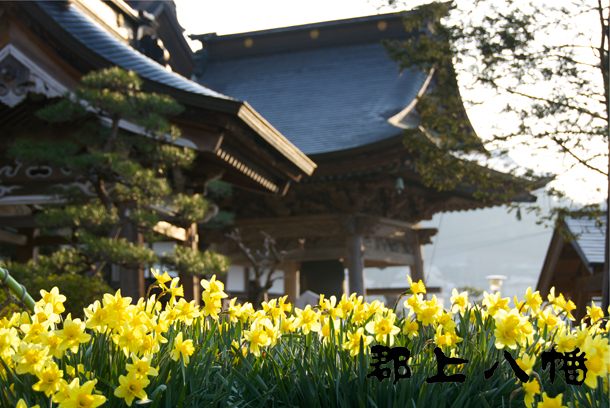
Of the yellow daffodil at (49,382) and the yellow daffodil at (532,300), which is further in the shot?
the yellow daffodil at (532,300)

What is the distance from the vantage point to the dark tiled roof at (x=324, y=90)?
33.9ft

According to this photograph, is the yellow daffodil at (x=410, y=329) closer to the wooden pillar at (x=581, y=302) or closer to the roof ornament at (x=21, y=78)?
the roof ornament at (x=21, y=78)

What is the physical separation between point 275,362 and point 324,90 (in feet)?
37.2

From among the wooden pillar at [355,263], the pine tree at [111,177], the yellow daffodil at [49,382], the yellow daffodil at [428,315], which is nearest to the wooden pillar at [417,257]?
the wooden pillar at [355,263]

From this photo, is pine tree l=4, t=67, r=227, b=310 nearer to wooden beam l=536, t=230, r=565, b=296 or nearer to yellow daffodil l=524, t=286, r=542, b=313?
yellow daffodil l=524, t=286, r=542, b=313

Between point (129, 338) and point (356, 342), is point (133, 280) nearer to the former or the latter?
point (129, 338)

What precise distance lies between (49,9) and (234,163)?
259cm

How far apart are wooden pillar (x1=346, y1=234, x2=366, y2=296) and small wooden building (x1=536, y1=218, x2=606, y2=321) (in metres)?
3.06

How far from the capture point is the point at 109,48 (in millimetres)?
6047

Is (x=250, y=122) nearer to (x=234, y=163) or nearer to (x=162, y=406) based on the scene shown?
(x=234, y=163)

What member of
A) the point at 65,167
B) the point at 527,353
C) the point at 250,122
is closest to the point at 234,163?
the point at 250,122

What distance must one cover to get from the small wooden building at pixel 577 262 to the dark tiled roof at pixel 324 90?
301cm

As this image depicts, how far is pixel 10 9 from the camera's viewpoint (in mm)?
5754

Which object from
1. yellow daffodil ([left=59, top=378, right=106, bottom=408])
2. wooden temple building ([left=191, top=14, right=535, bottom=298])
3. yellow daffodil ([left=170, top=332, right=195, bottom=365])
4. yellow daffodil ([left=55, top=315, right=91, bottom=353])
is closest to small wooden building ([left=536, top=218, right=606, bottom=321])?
wooden temple building ([left=191, top=14, right=535, bottom=298])
